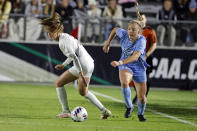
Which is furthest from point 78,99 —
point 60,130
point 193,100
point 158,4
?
point 158,4

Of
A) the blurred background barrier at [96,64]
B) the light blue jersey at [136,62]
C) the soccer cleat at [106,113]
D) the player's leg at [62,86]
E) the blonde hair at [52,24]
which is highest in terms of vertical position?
the blonde hair at [52,24]

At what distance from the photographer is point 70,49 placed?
10539 mm

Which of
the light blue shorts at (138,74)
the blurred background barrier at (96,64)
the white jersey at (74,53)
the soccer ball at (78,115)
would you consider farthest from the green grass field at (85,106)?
the white jersey at (74,53)

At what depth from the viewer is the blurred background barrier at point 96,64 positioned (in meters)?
20.0

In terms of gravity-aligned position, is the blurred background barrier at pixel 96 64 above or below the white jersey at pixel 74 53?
below

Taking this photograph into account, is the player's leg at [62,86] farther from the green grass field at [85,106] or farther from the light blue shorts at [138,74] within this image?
the light blue shorts at [138,74]

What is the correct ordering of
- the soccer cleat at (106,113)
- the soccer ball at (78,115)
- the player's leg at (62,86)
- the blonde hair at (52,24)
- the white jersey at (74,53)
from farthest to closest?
the soccer cleat at (106,113)
the player's leg at (62,86)
the soccer ball at (78,115)
the blonde hair at (52,24)
the white jersey at (74,53)

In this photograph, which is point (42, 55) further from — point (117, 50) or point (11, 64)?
point (117, 50)

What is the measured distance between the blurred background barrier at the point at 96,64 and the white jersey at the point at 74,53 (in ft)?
29.6

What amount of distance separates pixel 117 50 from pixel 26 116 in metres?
9.01

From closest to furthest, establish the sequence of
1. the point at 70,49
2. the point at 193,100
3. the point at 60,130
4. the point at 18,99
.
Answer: the point at 60,130
the point at 70,49
the point at 18,99
the point at 193,100

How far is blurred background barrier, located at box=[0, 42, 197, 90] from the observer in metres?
20.0

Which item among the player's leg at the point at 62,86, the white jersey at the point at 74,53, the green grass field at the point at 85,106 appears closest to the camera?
the green grass field at the point at 85,106

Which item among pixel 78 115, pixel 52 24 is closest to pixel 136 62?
pixel 78 115
